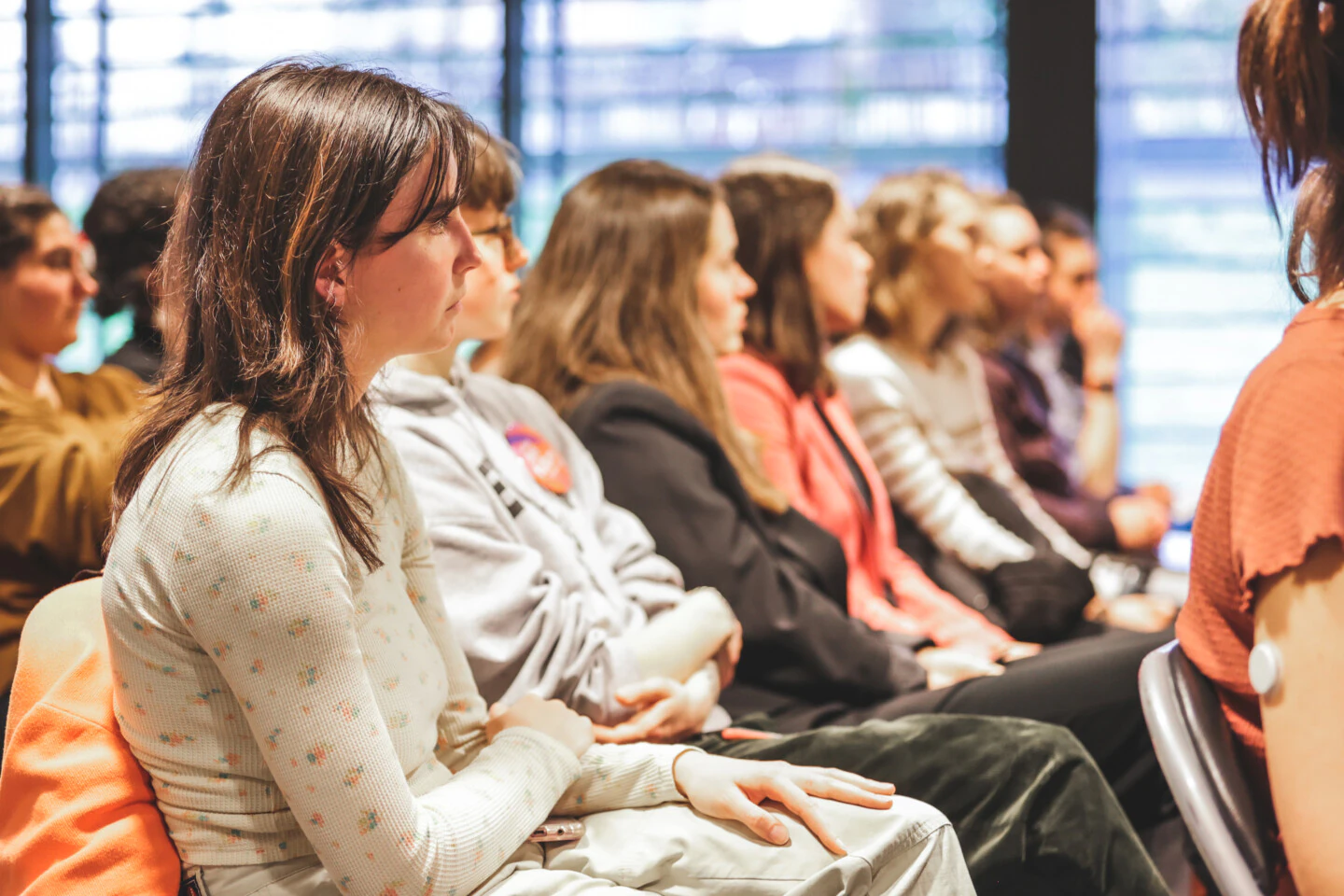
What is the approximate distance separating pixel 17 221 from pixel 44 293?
0.14 m

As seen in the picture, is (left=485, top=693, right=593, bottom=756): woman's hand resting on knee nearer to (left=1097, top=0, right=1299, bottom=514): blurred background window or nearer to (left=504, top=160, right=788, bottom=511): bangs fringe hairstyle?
(left=504, top=160, right=788, bottom=511): bangs fringe hairstyle

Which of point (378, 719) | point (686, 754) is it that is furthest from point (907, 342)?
point (378, 719)

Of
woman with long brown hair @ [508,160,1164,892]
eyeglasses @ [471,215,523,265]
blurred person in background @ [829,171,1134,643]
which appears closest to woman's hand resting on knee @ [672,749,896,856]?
woman with long brown hair @ [508,160,1164,892]

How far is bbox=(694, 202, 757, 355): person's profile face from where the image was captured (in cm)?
222

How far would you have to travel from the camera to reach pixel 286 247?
106 cm

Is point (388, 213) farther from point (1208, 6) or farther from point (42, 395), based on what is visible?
point (1208, 6)

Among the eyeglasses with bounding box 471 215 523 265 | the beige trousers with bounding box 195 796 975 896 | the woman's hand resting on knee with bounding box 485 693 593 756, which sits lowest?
the beige trousers with bounding box 195 796 975 896

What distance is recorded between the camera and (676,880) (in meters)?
1.17

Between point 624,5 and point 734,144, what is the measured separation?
2.59 ft

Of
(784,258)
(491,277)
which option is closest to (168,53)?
(784,258)

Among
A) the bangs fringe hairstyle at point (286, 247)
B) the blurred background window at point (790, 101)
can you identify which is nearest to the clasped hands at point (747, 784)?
the bangs fringe hairstyle at point (286, 247)

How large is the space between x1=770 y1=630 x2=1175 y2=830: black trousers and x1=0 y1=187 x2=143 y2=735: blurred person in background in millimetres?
1113

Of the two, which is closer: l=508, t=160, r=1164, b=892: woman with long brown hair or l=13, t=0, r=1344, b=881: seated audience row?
l=13, t=0, r=1344, b=881: seated audience row

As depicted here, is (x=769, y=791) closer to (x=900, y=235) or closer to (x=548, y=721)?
(x=548, y=721)
